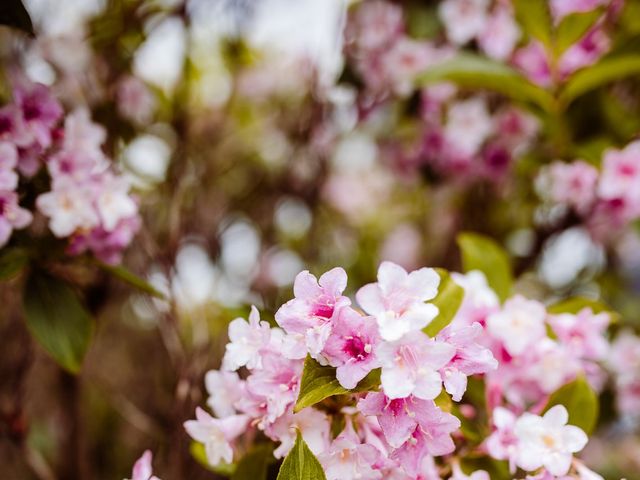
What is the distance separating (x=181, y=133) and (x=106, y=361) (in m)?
1.51

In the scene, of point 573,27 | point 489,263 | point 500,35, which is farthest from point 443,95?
point 489,263

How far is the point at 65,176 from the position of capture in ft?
3.94

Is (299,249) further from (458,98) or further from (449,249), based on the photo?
(458,98)

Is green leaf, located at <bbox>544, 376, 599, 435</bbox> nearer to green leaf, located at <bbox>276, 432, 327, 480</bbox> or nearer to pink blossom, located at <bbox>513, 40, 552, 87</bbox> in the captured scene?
green leaf, located at <bbox>276, 432, 327, 480</bbox>

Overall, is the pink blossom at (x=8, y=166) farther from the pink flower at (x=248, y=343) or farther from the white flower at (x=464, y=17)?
the white flower at (x=464, y=17)

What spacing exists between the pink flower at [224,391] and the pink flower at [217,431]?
2 centimetres

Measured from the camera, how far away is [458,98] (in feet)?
7.45

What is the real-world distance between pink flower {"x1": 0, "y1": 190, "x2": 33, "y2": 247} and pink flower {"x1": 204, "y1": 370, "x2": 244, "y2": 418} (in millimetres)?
419

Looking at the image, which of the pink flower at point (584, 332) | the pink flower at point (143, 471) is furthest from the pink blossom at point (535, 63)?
the pink flower at point (143, 471)

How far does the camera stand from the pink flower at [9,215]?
1.10m

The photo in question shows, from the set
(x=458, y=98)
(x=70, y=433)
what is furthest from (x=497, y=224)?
(x=70, y=433)

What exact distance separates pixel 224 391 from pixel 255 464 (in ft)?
0.41

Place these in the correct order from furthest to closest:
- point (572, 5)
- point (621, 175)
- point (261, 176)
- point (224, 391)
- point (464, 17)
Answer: point (261, 176)
point (464, 17)
point (572, 5)
point (621, 175)
point (224, 391)

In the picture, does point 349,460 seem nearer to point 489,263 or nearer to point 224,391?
point 224,391
